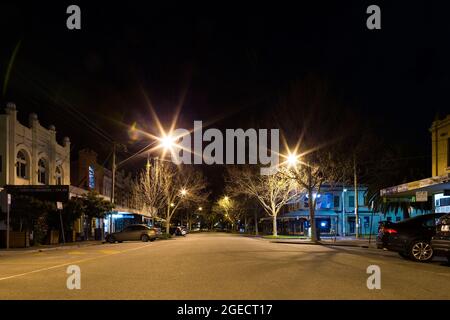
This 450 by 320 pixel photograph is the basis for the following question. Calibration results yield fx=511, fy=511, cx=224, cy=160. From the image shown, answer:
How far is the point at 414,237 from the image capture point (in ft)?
55.8

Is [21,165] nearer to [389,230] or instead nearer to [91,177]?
[91,177]

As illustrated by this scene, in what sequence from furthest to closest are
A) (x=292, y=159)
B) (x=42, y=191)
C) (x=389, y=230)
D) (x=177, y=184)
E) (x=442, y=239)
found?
(x=177, y=184) < (x=292, y=159) < (x=42, y=191) < (x=389, y=230) < (x=442, y=239)

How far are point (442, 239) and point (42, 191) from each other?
25096mm

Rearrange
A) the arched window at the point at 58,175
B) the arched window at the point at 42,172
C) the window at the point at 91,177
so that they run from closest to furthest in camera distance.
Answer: the arched window at the point at 42,172, the arched window at the point at 58,175, the window at the point at 91,177

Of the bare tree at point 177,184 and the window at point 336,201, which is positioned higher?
the bare tree at point 177,184

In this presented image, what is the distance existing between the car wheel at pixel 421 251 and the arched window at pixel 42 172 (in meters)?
29.2

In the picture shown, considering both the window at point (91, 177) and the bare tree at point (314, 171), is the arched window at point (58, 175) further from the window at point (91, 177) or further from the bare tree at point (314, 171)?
the bare tree at point (314, 171)

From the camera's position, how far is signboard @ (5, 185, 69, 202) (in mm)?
32031

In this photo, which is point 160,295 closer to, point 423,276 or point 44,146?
point 423,276

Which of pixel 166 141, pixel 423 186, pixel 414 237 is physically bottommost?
pixel 414 237

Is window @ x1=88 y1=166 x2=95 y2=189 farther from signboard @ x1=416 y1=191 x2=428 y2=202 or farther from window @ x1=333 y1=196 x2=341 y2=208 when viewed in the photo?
signboard @ x1=416 y1=191 x2=428 y2=202

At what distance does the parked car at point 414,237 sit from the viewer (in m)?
16.7

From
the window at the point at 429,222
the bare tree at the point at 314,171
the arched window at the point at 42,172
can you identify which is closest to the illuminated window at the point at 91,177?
the arched window at the point at 42,172

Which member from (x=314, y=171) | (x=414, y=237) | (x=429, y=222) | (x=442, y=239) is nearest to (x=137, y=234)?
(x=314, y=171)
